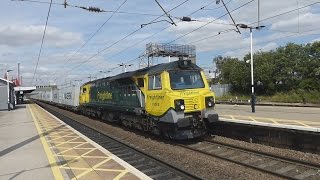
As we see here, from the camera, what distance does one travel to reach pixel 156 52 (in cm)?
3966

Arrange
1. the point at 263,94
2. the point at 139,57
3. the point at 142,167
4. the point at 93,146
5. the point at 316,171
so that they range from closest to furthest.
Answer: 1. the point at 316,171
2. the point at 142,167
3. the point at 93,146
4. the point at 139,57
5. the point at 263,94

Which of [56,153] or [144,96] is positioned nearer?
[56,153]

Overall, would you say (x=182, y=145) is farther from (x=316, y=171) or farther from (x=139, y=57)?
(x=139, y=57)

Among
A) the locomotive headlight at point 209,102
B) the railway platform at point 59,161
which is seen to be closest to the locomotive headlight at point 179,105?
the locomotive headlight at point 209,102

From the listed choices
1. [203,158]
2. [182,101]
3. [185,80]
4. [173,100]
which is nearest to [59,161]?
[203,158]

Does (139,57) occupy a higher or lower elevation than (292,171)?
higher

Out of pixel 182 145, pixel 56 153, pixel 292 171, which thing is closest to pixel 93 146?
pixel 56 153

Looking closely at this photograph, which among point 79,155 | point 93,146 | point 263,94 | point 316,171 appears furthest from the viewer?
point 263,94

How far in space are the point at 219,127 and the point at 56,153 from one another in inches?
282

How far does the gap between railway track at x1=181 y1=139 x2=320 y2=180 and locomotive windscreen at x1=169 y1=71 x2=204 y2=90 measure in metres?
2.21

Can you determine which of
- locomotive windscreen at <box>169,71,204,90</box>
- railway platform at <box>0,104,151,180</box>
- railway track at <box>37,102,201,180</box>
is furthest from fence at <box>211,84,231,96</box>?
railway platform at <box>0,104,151,180</box>

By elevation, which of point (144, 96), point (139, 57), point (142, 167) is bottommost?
point (142, 167)

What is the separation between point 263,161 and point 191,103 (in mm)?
4046

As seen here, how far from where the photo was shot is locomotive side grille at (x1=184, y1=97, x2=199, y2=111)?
1449cm
